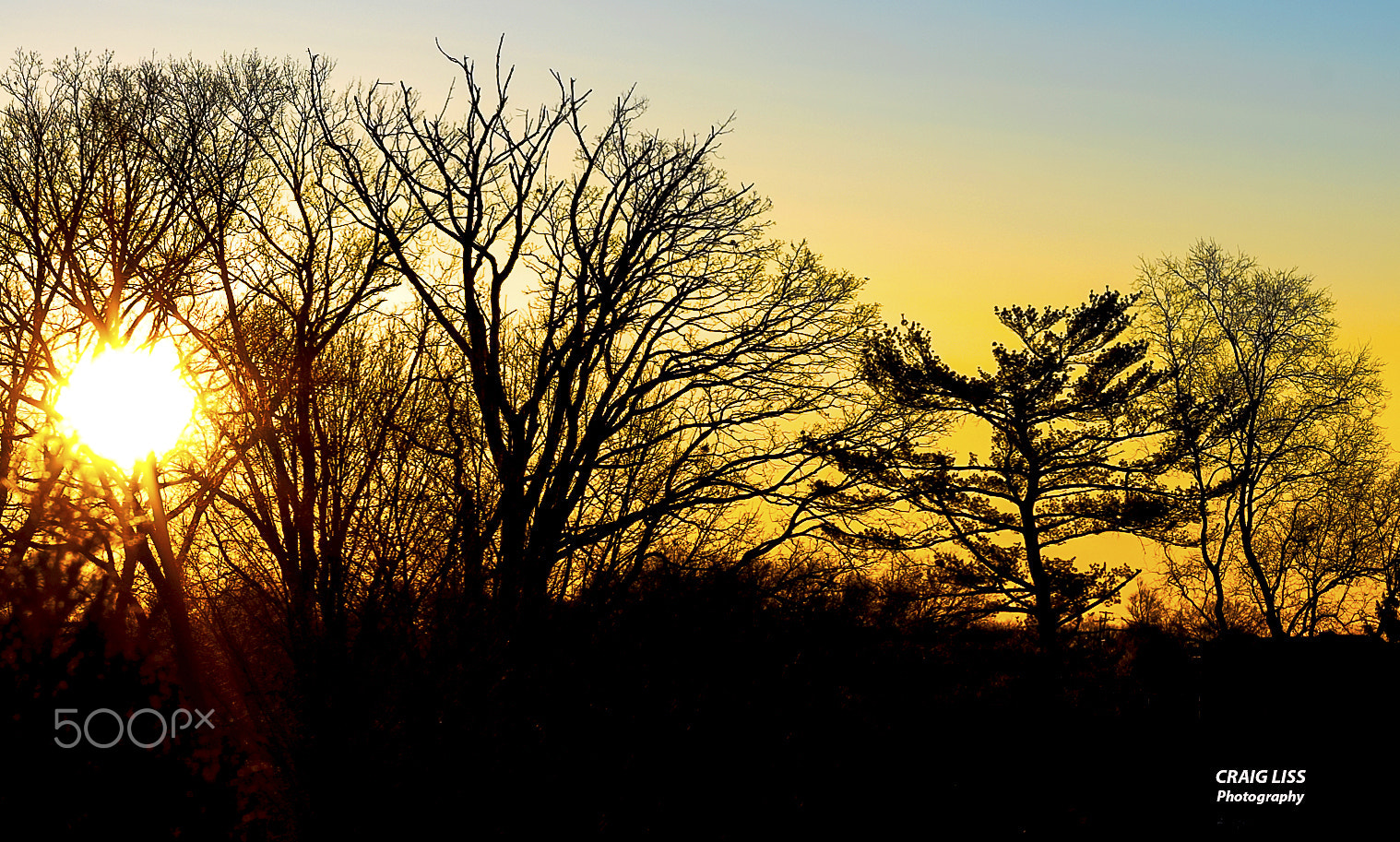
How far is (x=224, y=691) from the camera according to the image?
21.0 metres

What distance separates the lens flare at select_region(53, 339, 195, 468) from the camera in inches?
713

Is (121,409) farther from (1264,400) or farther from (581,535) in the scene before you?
(1264,400)

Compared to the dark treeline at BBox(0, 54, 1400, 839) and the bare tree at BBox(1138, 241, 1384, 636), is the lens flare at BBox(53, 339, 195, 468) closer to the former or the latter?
the dark treeline at BBox(0, 54, 1400, 839)

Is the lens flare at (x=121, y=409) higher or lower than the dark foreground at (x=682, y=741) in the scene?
higher

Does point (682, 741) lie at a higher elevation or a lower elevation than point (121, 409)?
lower

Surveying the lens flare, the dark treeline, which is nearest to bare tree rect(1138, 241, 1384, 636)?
the dark treeline

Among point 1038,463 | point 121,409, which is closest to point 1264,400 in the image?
point 1038,463

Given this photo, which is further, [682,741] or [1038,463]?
[1038,463]

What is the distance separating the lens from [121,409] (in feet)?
61.0

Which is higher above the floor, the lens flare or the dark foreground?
the lens flare

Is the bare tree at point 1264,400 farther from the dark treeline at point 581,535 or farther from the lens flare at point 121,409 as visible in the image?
the lens flare at point 121,409

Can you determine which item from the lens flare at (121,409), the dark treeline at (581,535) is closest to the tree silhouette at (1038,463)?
the dark treeline at (581,535)

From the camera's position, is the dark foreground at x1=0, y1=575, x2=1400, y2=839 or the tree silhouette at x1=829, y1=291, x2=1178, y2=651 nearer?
the dark foreground at x1=0, y1=575, x2=1400, y2=839

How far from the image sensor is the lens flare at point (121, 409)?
18.1 metres
